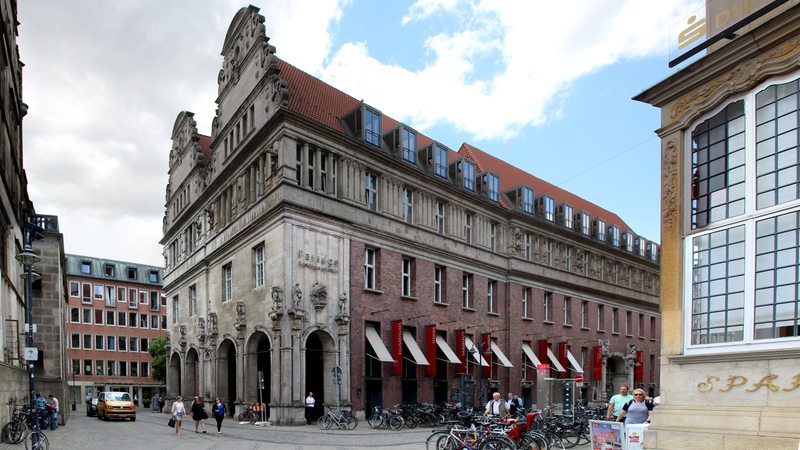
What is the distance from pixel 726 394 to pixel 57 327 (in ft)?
112

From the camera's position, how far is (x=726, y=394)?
35.7 ft

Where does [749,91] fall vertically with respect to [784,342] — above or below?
above

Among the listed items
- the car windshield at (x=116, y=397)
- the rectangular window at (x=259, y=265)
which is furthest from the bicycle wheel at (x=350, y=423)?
the car windshield at (x=116, y=397)

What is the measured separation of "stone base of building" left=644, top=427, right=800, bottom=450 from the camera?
32.3 feet

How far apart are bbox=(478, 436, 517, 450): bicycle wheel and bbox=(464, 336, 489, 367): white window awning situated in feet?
79.2

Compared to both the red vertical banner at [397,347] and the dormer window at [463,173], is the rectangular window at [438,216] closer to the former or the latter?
the dormer window at [463,173]

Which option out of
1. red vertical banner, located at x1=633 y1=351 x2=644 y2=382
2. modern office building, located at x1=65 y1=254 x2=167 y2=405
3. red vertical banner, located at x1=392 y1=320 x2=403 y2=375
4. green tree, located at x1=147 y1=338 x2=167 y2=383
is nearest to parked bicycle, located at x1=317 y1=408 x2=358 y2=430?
red vertical banner, located at x1=392 y1=320 x2=403 y2=375

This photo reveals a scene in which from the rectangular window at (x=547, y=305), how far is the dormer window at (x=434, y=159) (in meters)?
13.6

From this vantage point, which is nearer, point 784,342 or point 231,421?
point 784,342

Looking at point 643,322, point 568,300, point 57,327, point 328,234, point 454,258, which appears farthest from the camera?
point 643,322

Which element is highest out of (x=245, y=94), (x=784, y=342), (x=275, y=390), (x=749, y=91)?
(x=245, y=94)

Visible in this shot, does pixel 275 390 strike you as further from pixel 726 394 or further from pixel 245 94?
pixel 726 394

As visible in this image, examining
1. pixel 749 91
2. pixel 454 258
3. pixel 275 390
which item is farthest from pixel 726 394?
pixel 454 258

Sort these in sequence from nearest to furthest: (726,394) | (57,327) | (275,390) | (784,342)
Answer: (784,342), (726,394), (275,390), (57,327)
